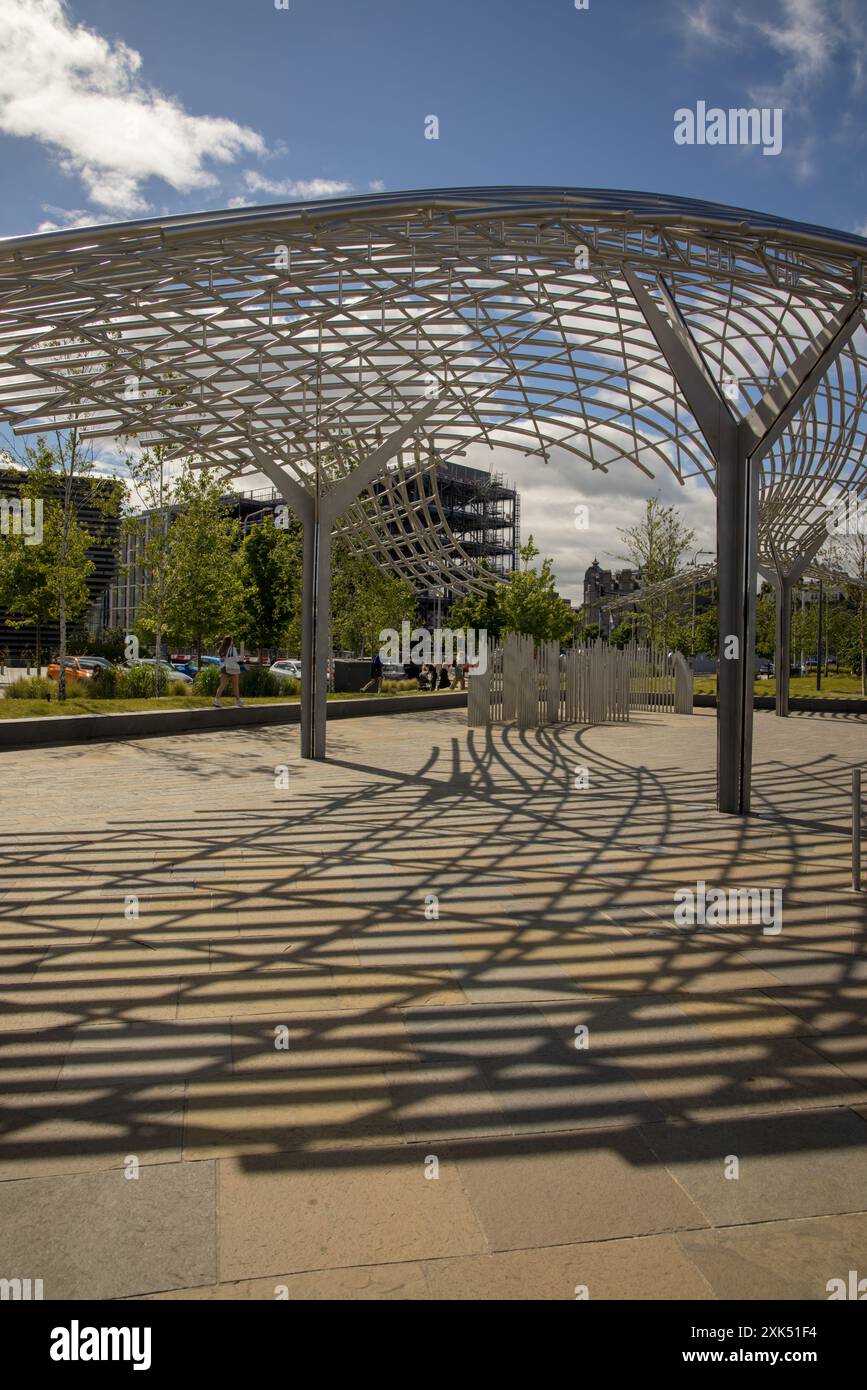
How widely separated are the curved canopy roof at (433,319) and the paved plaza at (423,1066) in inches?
310

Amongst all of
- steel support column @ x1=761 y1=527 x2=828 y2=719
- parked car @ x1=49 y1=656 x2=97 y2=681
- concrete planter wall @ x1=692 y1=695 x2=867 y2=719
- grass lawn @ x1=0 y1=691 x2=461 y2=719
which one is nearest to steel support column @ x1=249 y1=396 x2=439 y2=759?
grass lawn @ x1=0 y1=691 x2=461 y2=719

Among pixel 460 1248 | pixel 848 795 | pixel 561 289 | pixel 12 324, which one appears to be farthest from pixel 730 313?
pixel 460 1248

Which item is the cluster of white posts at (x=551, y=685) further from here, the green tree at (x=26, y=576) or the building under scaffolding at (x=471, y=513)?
the building under scaffolding at (x=471, y=513)

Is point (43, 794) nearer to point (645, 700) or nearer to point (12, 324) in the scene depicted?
point (12, 324)

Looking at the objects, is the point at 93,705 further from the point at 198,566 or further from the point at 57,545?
the point at 198,566

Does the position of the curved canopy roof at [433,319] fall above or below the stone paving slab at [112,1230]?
above

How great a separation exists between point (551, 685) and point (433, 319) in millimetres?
10907

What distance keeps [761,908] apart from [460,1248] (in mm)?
5261

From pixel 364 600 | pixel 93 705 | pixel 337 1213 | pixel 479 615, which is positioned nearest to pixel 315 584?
pixel 93 705

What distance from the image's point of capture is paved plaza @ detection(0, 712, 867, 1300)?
335cm

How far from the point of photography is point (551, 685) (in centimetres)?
2669

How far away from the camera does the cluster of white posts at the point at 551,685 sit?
84.6ft

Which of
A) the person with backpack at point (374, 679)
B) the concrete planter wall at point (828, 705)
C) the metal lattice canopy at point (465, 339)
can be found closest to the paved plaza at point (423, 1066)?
the metal lattice canopy at point (465, 339)
